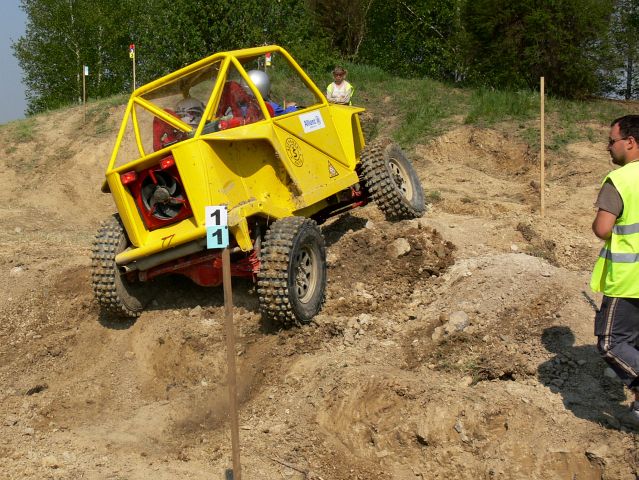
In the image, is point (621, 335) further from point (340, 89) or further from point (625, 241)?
point (340, 89)

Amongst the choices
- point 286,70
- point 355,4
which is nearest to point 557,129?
point 286,70

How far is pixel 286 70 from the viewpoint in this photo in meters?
8.41

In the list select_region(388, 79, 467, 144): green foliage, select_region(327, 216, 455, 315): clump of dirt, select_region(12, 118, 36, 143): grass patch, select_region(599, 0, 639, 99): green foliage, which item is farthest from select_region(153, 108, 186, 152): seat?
select_region(599, 0, 639, 99): green foliage

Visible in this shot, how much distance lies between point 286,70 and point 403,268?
2.64m

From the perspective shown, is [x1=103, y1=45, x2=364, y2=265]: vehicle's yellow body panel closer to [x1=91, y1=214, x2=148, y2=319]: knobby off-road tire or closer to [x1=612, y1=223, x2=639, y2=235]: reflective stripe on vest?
[x1=91, y1=214, x2=148, y2=319]: knobby off-road tire

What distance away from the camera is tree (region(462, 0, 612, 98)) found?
722 inches

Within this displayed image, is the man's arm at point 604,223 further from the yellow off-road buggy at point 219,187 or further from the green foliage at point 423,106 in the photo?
the green foliage at point 423,106

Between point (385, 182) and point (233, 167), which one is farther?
point (385, 182)

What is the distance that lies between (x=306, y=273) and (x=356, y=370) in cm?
152

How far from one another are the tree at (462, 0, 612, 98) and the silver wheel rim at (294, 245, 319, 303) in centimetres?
1364

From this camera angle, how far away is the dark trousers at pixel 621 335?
4402 mm

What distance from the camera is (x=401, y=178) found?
376 inches

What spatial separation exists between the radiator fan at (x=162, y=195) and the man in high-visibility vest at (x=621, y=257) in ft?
12.2

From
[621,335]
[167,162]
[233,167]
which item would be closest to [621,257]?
[621,335]
